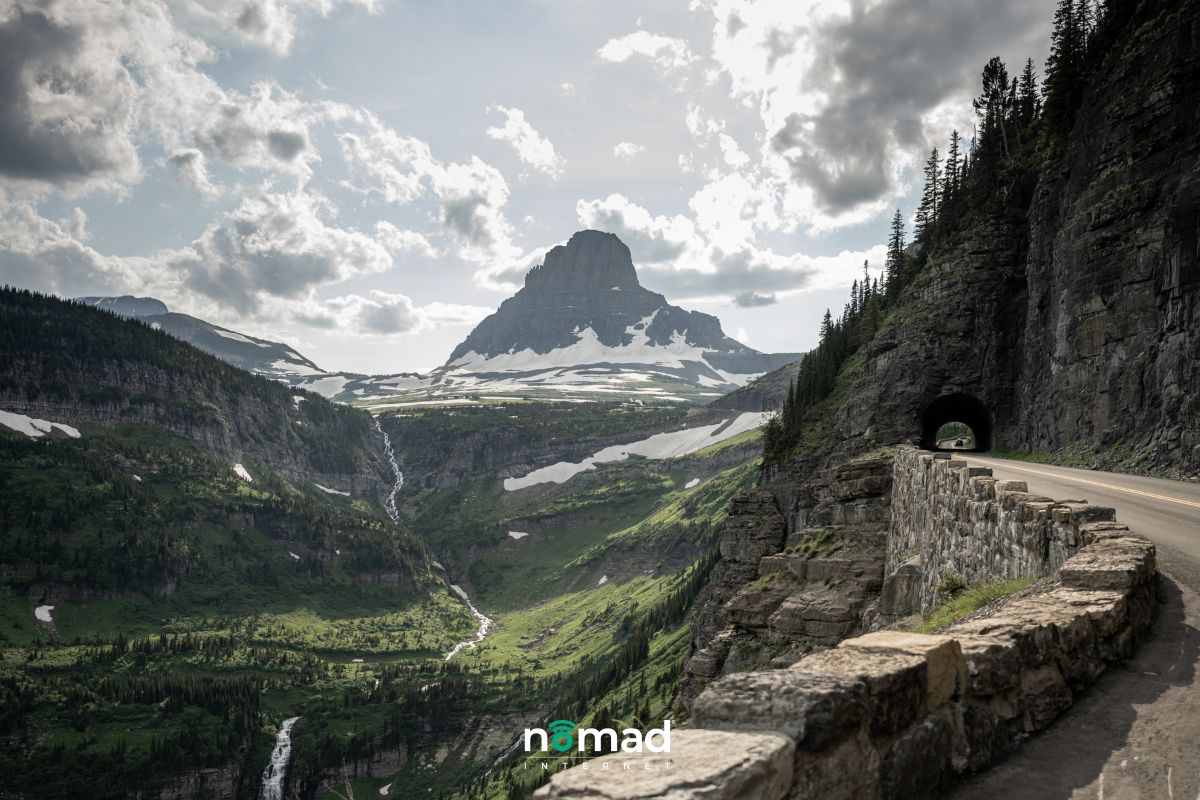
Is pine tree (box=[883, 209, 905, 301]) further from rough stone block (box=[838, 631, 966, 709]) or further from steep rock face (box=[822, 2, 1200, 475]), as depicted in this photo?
rough stone block (box=[838, 631, 966, 709])

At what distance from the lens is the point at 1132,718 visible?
25.0 feet

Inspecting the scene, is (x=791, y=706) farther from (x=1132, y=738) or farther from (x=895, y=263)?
(x=895, y=263)

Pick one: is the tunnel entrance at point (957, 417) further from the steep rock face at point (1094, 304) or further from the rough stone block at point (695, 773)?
the rough stone block at point (695, 773)

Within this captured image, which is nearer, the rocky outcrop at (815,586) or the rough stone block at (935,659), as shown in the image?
the rough stone block at (935,659)

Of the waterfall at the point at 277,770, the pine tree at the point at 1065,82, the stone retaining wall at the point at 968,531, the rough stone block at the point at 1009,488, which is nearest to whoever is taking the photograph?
the stone retaining wall at the point at 968,531

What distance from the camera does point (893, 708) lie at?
6.15 meters

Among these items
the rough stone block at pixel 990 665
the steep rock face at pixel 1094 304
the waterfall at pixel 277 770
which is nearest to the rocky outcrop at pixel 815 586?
the steep rock face at pixel 1094 304

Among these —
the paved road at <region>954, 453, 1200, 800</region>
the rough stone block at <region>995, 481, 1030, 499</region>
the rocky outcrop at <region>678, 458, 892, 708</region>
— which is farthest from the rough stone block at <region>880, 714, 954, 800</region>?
the rocky outcrop at <region>678, 458, 892, 708</region>

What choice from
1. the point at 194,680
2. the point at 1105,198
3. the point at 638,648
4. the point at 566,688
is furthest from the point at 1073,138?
the point at 194,680

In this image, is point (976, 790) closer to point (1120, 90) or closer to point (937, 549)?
point (937, 549)

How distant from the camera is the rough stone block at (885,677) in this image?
599 centimetres

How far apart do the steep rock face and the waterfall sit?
136 meters

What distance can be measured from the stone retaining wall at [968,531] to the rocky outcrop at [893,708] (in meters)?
3.87

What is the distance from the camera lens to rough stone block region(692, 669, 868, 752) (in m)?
5.38
